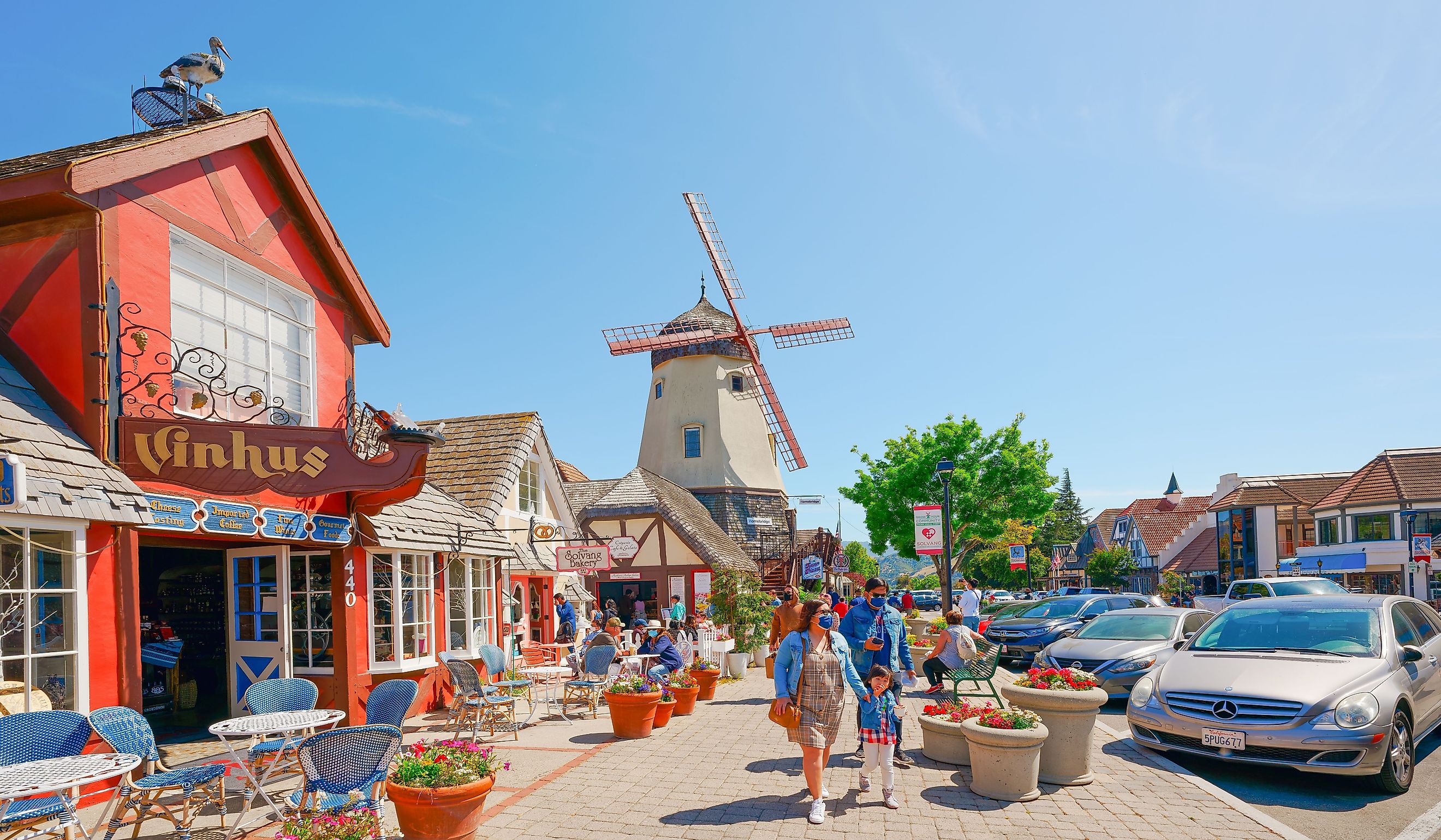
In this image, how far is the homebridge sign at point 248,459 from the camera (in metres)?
7.30

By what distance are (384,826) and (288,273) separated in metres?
6.45

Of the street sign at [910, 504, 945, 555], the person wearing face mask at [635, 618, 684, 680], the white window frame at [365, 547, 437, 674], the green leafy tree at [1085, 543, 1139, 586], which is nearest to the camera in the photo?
the white window frame at [365, 547, 437, 674]

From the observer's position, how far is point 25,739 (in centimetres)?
569

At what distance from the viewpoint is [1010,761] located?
715 centimetres

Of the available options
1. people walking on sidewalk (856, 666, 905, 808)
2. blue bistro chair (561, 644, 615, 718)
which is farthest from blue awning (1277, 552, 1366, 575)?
people walking on sidewalk (856, 666, 905, 808)

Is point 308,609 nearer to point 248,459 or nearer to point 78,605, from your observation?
point 248,459

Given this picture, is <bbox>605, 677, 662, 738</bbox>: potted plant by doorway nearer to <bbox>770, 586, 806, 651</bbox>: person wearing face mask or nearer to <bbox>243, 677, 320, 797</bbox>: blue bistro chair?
<bbox>770, 586, 806, 651</bbox>: person wearing face mask

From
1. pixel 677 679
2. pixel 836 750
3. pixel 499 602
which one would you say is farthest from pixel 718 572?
pixel 836 750

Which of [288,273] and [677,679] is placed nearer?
[288,273]

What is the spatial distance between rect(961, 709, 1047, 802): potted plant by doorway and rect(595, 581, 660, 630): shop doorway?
20.0 m

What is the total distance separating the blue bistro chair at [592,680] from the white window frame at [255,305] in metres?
4.87

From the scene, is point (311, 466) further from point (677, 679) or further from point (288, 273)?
point (677, 679)

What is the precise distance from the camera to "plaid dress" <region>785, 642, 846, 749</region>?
6.64m

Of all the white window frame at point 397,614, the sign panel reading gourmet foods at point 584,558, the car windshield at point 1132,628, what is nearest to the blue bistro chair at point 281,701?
the white window frame at point 397,614
